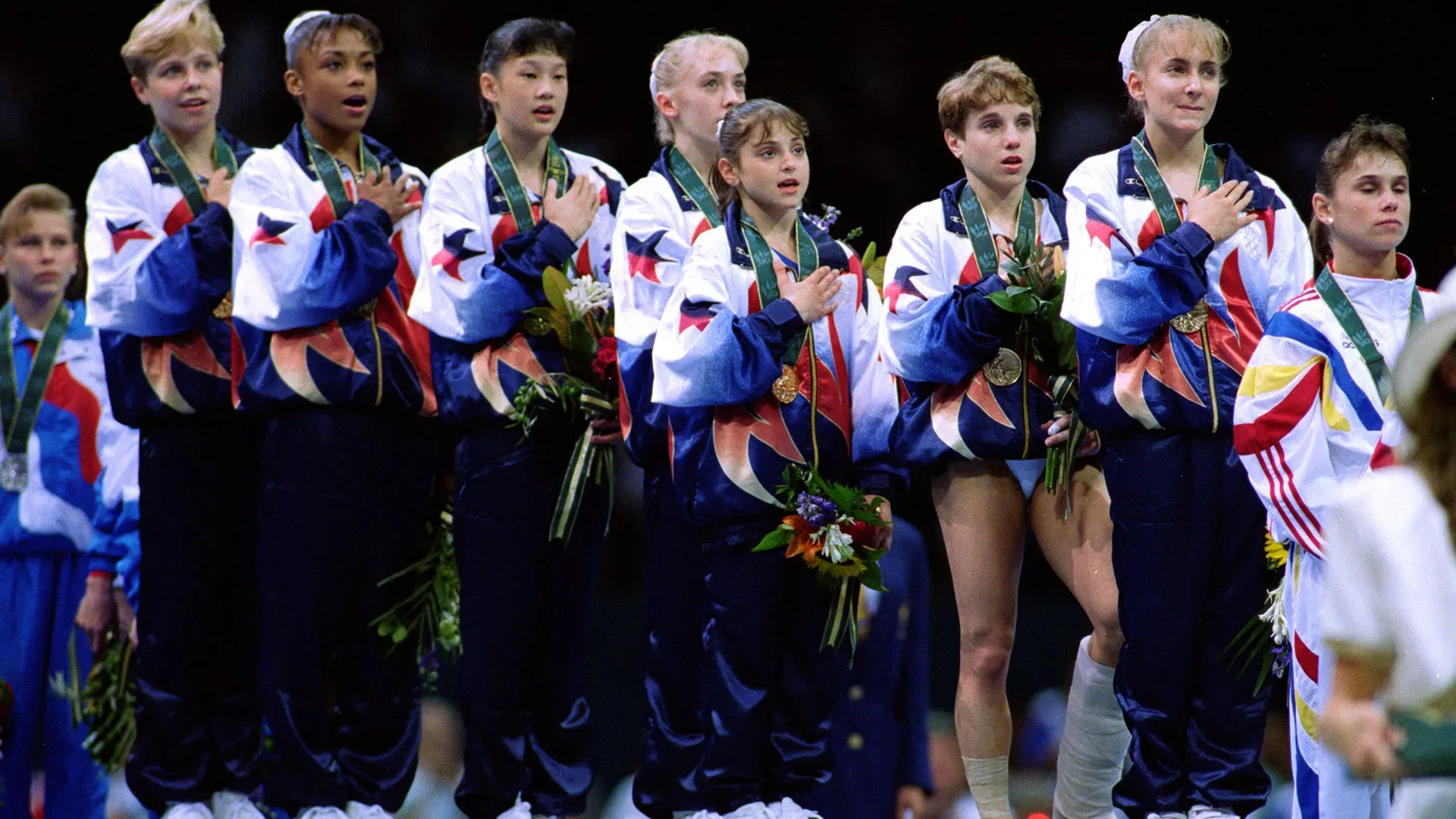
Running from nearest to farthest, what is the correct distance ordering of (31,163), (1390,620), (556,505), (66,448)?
1. (1390,620)
2. (556,505)
3. (66,448)
4. (31,163)

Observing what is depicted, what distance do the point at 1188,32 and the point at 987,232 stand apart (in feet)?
2.53

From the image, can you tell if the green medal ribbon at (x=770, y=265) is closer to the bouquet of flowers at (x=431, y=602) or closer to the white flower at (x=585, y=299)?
the white flower at (x=585, y=299)

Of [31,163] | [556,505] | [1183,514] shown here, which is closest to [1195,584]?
[1183,514]

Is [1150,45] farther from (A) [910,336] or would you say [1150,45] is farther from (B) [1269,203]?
(A) [910,336]

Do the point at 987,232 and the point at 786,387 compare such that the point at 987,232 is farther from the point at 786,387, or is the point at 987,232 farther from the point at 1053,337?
the point at 786,387

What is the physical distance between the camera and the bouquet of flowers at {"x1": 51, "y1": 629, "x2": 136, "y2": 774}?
6215 mm

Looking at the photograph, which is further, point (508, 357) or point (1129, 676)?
point (508, 357)

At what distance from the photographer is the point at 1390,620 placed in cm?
262

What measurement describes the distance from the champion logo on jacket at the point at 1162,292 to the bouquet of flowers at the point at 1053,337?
0.13 m

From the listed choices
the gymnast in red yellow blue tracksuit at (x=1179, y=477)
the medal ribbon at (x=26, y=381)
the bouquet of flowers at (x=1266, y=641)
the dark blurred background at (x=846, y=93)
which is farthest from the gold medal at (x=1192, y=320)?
the medal ribbon at (x=26, y=381)

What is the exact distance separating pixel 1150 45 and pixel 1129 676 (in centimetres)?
173

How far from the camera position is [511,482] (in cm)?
565

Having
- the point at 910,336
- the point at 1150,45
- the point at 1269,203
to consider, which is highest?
the point at 1150,45

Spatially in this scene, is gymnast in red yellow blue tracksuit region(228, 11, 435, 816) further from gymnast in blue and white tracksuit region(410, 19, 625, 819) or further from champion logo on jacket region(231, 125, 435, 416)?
gymnast in blue and white tracksuit region(410, 19, 625, 819)
